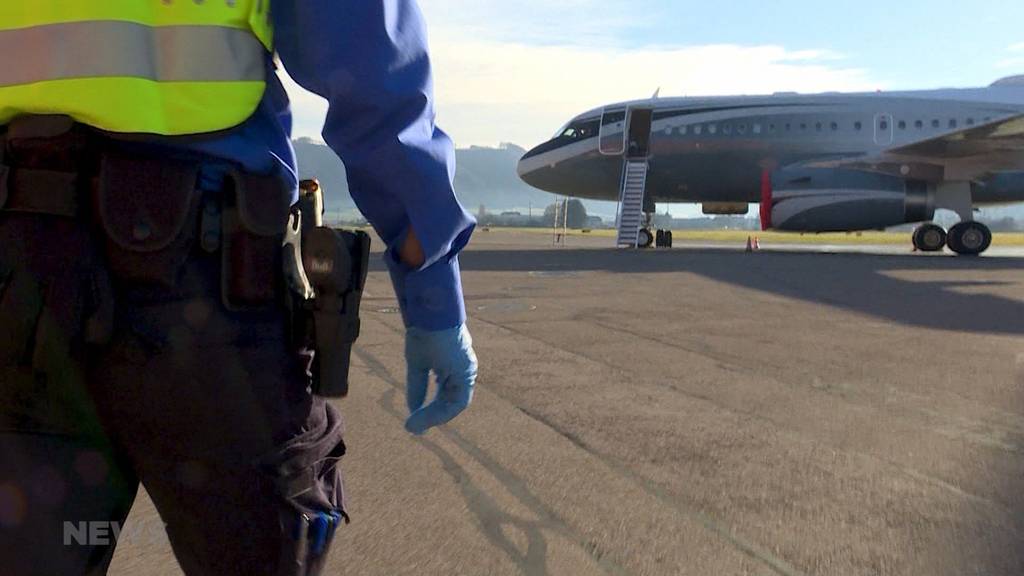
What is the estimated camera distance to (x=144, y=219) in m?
1.36

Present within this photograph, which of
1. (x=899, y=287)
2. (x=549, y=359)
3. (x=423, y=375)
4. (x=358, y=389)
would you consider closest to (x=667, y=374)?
(x=549, y=359)

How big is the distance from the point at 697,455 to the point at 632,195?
18868 millimetres

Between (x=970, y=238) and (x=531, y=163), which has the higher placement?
(x=531, y=163)

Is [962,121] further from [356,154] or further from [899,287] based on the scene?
[356,154]

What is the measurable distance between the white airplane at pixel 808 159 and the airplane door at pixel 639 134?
0.03 metres

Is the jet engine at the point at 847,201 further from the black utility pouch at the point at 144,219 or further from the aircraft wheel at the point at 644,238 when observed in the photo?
the black utility pouch at the point at 144,219

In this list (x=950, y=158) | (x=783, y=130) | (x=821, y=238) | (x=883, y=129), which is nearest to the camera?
(x=950, y=158)

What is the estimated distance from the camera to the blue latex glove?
1.72 m

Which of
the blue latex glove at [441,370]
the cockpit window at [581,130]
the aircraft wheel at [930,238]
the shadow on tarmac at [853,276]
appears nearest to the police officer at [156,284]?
the blue latex glove at [441,370]

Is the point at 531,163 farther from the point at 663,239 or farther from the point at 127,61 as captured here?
the point at 127,61

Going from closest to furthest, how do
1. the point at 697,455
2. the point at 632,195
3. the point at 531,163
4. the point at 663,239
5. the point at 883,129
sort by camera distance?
the point at 697,455 → the point at 883,129 → the point at 632,195 → the point at 531,163 → the point at 663,239

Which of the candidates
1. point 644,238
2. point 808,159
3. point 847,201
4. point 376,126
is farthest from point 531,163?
point 376,126

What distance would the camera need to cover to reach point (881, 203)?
63.5 ft

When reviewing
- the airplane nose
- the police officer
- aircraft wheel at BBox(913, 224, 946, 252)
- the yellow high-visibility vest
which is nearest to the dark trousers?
the police officer
